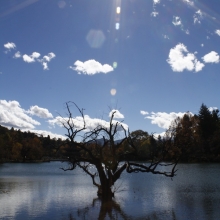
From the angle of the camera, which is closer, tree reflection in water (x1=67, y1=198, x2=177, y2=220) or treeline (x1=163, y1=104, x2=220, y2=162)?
tree reflection in water (x1=67, y1=198, x2=177, y2=220)

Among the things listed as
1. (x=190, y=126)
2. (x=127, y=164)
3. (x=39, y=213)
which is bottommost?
(x=39, y=213)

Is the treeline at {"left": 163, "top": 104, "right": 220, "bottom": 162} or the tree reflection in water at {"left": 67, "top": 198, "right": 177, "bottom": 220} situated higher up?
the treeline at {"left": 163, "top": 104, "right": 220, "bottom": 162}

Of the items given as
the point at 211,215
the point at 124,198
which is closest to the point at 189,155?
the point at 124,198

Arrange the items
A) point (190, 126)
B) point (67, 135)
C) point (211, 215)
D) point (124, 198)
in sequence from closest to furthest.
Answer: point (211, 215)
point (67, 135)
point (124, 198)
point (190, 126)

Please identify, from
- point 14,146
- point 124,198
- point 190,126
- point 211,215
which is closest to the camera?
point 211,215

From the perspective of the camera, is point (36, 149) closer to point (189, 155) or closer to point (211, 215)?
point (189, 155)

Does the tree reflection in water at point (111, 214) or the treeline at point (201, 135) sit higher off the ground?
the treeline at point (201, 135)

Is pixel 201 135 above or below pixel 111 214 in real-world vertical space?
above

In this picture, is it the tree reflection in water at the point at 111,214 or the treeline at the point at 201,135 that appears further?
the treeline at the point at 201,135

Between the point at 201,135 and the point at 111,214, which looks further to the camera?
the point at 201,135

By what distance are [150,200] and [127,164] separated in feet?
9.24

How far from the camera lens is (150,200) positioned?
19.8 metres

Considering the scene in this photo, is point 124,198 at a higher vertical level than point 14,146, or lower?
lower

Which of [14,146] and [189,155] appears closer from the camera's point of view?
[189,155]
